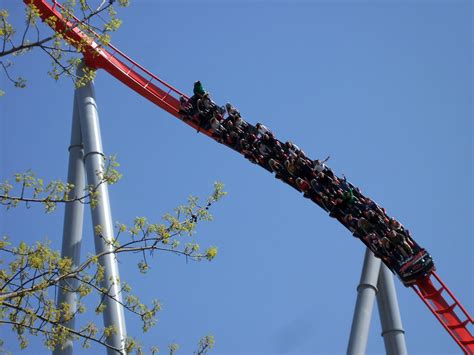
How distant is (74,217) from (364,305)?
156 inches

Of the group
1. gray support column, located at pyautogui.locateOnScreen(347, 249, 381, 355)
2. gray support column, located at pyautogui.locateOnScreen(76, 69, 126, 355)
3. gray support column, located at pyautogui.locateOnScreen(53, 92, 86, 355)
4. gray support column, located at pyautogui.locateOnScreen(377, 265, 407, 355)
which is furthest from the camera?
gray support column, located at pyautogui.locateOnScreen(377, 265, 407, 355)

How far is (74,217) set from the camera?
38.0 feet

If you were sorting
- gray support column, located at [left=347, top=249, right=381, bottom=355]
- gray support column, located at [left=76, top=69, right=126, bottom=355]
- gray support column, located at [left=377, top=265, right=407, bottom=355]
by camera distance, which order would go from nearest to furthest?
1. gray support column, located at [left=76, top=69, right=126, bottom=355]
2. gray support column, located at [left=347, top=249, right=381, bottom=355]
3. gray support column, located at [left=377, top=265, right=407, bottom=355]

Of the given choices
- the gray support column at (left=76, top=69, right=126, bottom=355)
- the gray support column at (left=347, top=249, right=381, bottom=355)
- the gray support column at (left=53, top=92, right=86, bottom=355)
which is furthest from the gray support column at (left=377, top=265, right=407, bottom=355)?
the gray support column at (left=53, top=92, right=86, bottom=355)

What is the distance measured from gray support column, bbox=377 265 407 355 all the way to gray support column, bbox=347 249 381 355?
290mm

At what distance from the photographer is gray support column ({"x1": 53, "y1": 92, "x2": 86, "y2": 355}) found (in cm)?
1062

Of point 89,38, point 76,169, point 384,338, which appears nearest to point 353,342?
point 384,338

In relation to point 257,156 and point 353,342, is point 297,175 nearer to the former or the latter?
point 257,156

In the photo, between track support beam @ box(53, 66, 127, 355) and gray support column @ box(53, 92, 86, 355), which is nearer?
track support beam @ box(53, 66, 127, 355)

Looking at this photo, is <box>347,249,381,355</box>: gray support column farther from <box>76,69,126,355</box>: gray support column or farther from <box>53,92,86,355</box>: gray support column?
<box>53,92,86,355</box>: gray support column

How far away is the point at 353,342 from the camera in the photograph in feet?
37.4

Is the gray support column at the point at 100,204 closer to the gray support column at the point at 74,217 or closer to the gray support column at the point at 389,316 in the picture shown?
the gray support column at the point at 74,217

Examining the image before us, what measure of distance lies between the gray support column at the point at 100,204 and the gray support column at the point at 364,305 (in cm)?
306

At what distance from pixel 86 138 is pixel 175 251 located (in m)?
5.74
